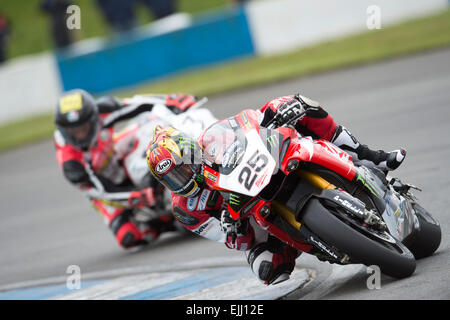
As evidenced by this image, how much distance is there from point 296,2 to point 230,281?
1248 centimetres

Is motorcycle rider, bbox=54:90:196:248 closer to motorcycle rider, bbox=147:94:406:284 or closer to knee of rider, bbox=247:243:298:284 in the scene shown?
motorcycle rider, bbox=147:94:406:284

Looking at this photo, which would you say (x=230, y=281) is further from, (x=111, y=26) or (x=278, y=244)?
(x=111, y=26)

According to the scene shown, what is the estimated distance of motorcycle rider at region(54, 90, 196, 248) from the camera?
28.5 ft

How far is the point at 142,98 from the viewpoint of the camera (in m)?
9.04

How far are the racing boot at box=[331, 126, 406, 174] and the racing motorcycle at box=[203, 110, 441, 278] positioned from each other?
339mm

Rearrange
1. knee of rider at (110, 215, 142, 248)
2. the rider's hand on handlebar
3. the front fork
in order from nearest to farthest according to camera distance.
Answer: the front fork
the rider's hand on handlebar
knee of rider at (110, 215, 142, 248)

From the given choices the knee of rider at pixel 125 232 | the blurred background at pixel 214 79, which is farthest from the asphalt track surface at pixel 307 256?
the knee of rider at pixel 125 232

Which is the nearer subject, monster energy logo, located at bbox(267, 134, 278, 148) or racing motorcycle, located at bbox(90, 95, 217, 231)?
monster energy logo, located at bbox(267, 134, 278, 148)

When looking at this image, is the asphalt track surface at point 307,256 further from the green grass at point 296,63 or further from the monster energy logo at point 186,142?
the monster energy logo at point 186,142

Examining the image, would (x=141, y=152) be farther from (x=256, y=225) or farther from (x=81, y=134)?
(x=256, y=225)

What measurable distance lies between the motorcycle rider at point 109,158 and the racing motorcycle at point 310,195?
3347 mm

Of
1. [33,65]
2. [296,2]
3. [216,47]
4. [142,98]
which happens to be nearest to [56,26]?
[33,65]

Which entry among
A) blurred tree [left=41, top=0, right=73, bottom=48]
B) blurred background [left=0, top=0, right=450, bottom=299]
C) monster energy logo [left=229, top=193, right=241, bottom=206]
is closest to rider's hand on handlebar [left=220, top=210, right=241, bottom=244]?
monster energy logo [left=229, top=193, right=241, bottom=206]

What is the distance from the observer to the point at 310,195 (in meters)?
5.16
